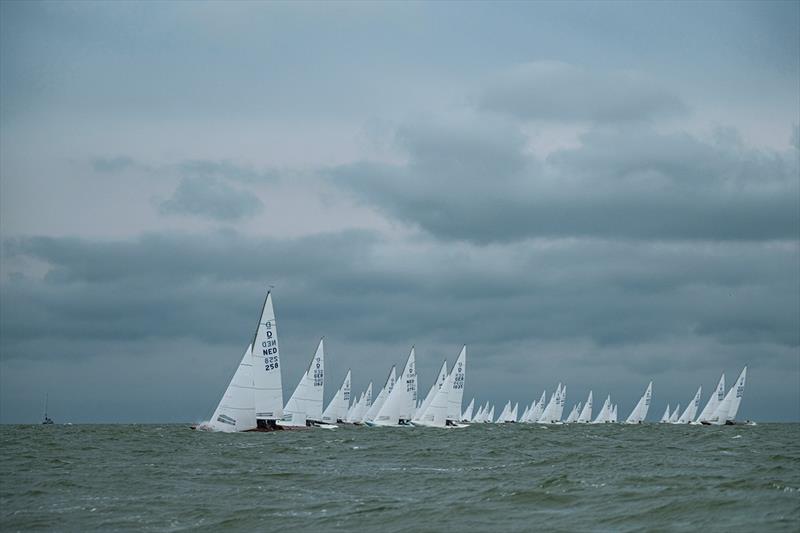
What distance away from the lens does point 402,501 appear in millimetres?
26125

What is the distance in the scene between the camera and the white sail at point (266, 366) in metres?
60.2

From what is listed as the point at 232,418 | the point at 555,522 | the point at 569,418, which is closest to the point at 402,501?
the point at 555,522

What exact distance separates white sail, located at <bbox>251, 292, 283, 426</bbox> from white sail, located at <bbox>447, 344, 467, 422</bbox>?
28216mm

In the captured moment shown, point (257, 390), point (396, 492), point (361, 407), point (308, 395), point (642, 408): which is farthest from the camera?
point (642, 408)

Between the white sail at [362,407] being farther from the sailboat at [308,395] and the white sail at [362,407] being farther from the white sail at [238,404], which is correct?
the white sail at [238,404]

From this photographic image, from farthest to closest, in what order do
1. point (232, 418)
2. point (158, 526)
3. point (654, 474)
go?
1. point (232, 418)
2. point (654, 474)
3. point (158, 526)

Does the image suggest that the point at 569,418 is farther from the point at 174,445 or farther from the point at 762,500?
the point at 762,500

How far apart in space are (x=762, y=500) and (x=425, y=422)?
67236mm

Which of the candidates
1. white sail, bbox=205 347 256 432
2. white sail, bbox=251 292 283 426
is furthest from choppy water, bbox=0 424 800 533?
white sail, bbox=251 292 283 426

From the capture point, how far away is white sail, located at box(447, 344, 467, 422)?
287 feet

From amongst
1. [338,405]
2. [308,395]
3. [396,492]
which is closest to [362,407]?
[338,405]

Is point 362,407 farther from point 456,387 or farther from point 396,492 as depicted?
point 396,492

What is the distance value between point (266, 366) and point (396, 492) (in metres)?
33.6

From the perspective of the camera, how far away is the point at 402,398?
92375 millimetres
